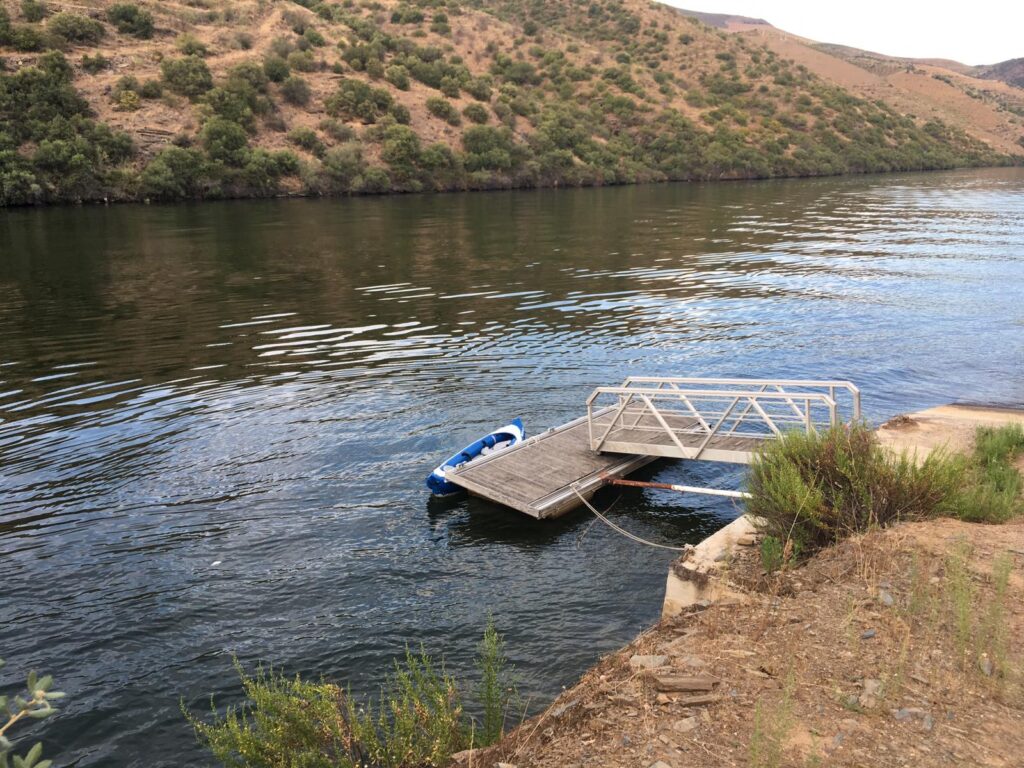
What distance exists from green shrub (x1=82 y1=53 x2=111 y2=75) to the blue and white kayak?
240 feet

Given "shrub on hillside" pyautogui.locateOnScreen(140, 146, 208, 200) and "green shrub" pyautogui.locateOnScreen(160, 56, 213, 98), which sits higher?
"green shrub" pyautogui.locateOnScreen(160, 56, 213, 98)

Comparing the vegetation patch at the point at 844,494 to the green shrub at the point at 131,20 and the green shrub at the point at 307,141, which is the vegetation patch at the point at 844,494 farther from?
the green shrub at the point at 131,20

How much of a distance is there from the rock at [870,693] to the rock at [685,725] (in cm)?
128

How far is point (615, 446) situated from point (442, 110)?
78947 mm

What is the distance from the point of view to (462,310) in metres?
27.7

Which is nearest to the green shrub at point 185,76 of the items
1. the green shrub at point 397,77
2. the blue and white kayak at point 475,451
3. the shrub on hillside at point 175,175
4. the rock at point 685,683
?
the shrub on hillside at point 175,175

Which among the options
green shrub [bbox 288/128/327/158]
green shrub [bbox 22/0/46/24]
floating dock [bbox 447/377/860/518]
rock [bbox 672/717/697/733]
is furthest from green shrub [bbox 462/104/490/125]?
rock [bbox 672/717/697/733]

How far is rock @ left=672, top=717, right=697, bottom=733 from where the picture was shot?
236 inches

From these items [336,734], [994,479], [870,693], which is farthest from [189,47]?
[870,693]

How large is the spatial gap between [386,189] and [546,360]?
194 ft

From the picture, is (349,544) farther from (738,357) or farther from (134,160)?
(134,160)

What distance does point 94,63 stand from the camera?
7150cm

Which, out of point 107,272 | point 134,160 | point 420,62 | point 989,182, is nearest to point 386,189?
point 134,160

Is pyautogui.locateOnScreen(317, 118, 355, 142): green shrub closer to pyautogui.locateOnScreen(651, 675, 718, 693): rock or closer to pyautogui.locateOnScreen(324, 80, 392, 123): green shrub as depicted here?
pyautogui.locateOnScreen(324, 80, 392, 123): green shrub
